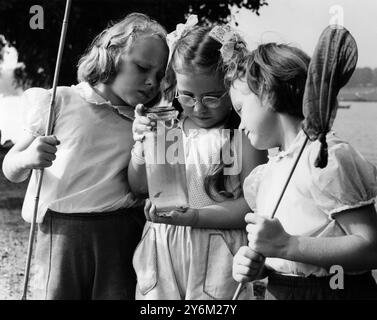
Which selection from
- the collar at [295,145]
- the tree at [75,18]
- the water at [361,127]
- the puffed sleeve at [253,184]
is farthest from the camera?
the tree at [75,18]

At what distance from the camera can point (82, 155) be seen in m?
2.30

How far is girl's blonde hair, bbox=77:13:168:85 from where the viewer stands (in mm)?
2371

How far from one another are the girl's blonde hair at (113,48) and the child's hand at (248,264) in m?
0.83

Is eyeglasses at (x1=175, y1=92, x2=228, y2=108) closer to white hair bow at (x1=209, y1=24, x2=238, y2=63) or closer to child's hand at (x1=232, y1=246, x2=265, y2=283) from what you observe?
white hair bow at (x1=209, y1=24, x2=238, y2=63)

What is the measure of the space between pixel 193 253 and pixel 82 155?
0.47 meters

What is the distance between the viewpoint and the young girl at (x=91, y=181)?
2287 millimetres

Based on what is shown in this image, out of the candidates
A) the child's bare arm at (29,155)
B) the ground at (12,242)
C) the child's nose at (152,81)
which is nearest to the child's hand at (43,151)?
the child's bare arm at (29,155)

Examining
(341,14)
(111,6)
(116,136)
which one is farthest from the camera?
(111,6)

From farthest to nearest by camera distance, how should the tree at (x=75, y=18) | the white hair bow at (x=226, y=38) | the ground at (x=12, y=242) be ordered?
1. the tree at (x=75, y=18)
2. the ground at (x=12, y=242)
3. the white hair bow at (x=226, y=38)

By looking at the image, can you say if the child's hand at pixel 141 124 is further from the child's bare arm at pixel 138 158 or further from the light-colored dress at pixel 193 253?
the light-colored dress at pixel 193 253
